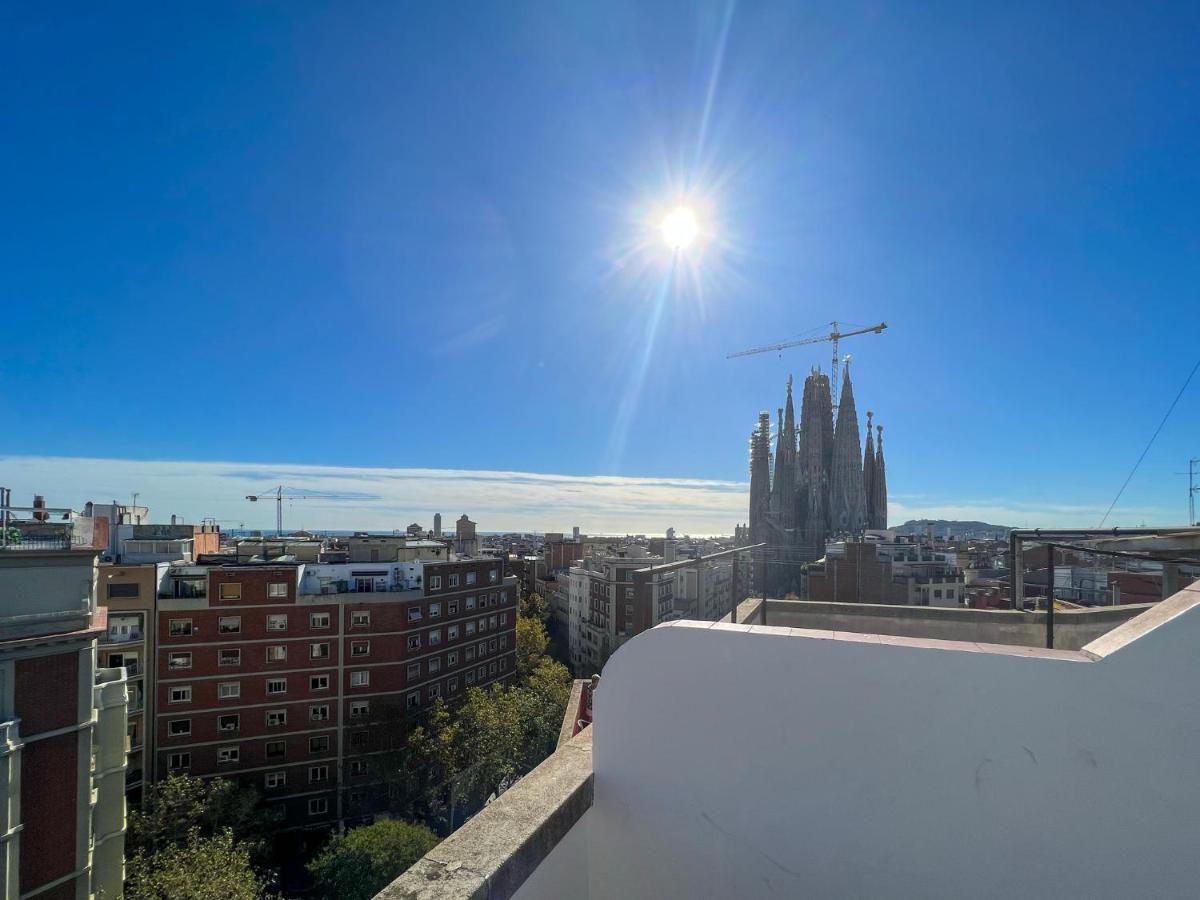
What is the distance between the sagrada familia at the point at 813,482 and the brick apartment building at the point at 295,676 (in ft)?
127

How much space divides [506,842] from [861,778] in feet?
4.34

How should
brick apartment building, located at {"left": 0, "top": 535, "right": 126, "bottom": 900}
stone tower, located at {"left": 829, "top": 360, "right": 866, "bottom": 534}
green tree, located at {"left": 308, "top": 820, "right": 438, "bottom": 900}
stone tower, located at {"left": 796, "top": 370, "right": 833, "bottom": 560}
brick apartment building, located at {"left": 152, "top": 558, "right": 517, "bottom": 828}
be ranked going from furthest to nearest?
stone tower, located at {"left": 796, "top": 370, "right": 833, "bottom": 560} → stone tower, located at {"left": 829, "top": 360, "right": 866, "bottom": 534} → brick apartment building, located at {"left": 152, "top": 558, "right": 517, "bottom": 828} → green tree, located at {"left": 308, "top": 820, "right": 438, "bottom": 900} → brick apartment building, located at {"left": 0, "top": 535, "right": 126, "bottom": 900}

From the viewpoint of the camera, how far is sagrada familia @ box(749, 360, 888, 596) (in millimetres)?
57031

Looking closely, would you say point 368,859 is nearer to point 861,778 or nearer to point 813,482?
point 861,778

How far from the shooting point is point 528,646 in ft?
117

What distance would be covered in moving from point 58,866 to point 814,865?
12661 millimetres

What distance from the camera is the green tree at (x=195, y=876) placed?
12.8m

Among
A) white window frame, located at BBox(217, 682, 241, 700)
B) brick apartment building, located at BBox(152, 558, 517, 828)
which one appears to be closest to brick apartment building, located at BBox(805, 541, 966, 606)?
brick apartment building, located at BBox(152, 558, 517, 828)

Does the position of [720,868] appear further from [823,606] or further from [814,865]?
[823,606]

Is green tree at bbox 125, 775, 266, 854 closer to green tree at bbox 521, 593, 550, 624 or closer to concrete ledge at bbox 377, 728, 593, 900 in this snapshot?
concrete ledge at bbox 377, 728, 593, 900

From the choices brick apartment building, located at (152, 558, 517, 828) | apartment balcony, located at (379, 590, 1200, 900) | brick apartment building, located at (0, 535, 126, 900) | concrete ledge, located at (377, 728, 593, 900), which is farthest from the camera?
brick apartment building, located at (152, 558, 517, 828)

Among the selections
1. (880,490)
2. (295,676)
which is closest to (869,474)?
(880,490)

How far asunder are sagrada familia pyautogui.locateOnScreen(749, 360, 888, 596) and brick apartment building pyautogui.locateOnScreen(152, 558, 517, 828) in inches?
1524

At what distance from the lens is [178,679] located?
21.3m
